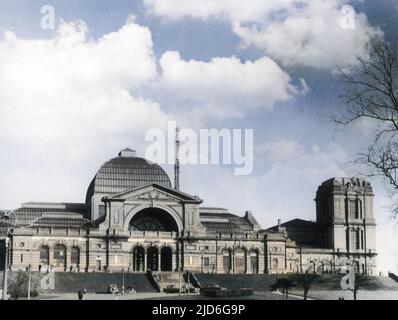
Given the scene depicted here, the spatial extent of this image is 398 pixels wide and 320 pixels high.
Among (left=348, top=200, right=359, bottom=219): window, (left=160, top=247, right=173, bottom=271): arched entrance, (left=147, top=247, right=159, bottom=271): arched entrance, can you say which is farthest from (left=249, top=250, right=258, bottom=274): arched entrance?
(left=348, top=200, right=359, bottom=219): window

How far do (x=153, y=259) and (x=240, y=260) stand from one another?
11.9 metres

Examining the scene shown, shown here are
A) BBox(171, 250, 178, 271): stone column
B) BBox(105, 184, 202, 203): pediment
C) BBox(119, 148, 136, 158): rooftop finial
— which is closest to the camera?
BBox(171, 250, 178, 271): stone column

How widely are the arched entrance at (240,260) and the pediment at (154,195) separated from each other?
8950mm

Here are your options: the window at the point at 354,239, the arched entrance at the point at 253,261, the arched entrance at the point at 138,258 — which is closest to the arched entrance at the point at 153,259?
the arched entrance at the point at 138,258

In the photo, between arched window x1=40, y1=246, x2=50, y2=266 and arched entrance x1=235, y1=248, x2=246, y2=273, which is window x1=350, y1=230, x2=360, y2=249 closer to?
arched entrance x1=235, y1=248, x2=246, y2=273

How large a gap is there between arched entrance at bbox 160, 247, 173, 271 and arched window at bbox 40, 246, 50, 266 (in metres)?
15.2

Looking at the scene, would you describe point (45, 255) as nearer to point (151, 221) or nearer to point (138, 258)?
point (138, 258)

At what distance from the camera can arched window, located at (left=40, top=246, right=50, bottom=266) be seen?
98537 mm

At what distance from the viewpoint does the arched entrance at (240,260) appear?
343 ft

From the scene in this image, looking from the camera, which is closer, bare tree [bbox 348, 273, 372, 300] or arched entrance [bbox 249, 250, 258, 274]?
bare tree [bbox 348, 273, 372, 300]

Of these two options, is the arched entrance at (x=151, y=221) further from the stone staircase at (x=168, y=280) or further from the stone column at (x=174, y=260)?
the stone staircase at (x=168, y=280)

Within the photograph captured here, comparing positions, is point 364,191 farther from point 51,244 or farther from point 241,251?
point 51,244

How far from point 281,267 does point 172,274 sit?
60.3ft
